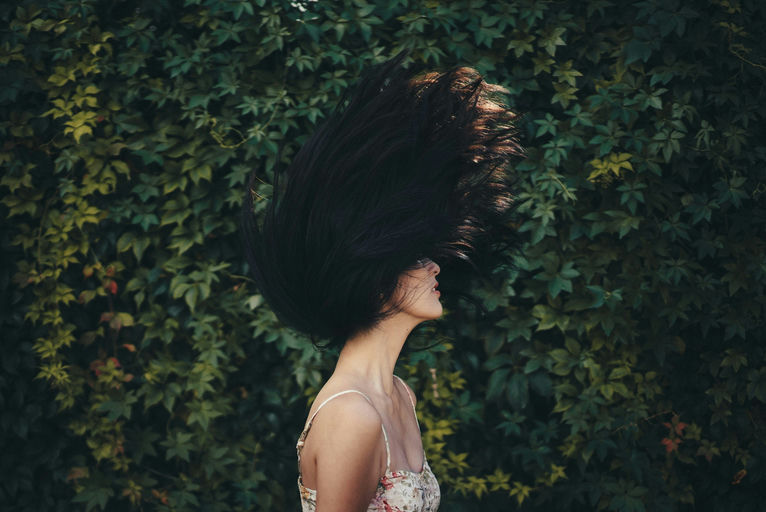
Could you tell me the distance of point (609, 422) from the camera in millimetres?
3162

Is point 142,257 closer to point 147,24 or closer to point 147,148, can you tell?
point 147,148

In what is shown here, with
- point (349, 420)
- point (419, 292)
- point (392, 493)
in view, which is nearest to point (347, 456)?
point (349, 420)

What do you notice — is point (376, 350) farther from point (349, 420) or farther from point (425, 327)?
point (425, 327)

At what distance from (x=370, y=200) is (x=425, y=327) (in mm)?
1342

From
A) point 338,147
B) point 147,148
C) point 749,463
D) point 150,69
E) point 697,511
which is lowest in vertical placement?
point 697,511

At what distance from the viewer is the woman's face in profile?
183cm

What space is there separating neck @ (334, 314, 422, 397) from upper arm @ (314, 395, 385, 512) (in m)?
0.19

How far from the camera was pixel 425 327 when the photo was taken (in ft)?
10.0

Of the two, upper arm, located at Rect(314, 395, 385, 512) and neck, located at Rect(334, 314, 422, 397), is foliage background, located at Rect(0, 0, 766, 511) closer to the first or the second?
neck, located at Rect(334, 314, 422, 397)

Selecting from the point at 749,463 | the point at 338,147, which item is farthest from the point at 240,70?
the point at 749,463

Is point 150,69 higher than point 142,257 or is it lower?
higher

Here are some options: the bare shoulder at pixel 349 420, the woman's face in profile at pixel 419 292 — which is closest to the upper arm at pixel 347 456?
the bare shoulder at pixel 349 420

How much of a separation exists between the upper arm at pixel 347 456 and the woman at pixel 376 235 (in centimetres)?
1

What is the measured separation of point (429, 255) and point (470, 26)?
5.24ft
